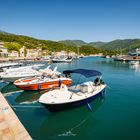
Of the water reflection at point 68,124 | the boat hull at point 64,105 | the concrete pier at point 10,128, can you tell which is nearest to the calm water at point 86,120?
the water reflection at point 68,124

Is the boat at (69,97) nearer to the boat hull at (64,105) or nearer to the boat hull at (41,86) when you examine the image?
the boat hull at (64,105)

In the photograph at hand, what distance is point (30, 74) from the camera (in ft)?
103

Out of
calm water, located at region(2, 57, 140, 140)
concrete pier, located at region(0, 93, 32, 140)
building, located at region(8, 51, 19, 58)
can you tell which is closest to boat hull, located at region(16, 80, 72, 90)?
calm water, located at region(2, 57, 140, 140)

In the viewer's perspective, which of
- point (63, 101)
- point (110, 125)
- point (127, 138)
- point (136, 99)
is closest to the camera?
point (127, 138)

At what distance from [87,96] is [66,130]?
4678 millimetres

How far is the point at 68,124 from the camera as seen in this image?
532 inches

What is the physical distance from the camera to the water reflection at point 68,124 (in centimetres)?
1201

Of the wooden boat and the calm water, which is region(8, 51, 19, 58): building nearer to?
the wooden boat

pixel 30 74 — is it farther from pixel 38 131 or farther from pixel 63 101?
pixel 38 131

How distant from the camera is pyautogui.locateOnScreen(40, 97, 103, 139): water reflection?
473 inches

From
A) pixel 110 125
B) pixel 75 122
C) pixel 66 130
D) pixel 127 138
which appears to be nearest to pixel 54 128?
pixel 66 130

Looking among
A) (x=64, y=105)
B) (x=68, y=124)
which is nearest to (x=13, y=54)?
(x=64, y=105)

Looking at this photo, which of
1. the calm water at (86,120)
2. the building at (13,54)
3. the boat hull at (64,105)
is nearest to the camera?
the calm water at (86,120)

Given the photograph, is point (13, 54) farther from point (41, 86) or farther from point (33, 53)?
point (41, 86)
